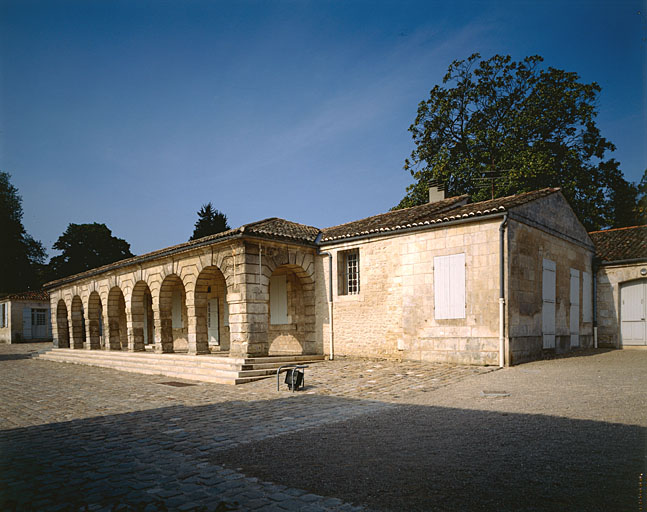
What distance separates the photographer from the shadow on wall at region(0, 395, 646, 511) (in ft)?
11.7

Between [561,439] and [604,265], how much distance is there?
1356 centimetres

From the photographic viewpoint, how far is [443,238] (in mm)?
12266

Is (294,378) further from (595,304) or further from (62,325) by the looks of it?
(62,325)

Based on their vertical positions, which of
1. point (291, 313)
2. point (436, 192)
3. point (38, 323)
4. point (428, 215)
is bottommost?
point (38, 323)

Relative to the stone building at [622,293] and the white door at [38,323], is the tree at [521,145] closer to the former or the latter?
the stone building at [622,293]

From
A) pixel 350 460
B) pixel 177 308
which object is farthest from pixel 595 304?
pixel 177 308

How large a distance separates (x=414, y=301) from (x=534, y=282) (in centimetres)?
323

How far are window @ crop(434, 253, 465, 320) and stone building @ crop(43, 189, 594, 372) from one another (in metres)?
0.03

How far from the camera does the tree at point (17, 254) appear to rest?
91.8 feet

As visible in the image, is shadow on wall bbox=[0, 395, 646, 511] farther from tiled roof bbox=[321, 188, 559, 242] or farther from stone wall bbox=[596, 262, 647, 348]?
stone wall bbox=[596, 262, 647, 348]

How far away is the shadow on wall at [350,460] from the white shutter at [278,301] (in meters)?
8.87

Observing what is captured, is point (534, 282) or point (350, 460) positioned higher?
point (534, 282)

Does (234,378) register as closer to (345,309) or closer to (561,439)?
(345,309)

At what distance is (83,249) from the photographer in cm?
4391
